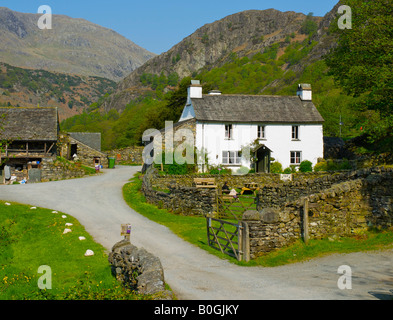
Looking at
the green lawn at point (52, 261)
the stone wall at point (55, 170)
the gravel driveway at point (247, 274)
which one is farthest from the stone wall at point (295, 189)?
the stone wall at point (55, 170)

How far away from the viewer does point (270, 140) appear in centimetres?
4797

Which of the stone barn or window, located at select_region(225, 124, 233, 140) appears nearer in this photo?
window, located at select_region(225, 124, 233, 140)

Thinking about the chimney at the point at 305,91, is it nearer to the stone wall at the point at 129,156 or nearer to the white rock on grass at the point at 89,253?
the stone wall at the point at 129,156

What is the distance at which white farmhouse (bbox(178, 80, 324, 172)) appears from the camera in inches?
1826

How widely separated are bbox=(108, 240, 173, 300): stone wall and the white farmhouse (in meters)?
31.3

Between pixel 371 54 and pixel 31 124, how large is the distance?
127 feet

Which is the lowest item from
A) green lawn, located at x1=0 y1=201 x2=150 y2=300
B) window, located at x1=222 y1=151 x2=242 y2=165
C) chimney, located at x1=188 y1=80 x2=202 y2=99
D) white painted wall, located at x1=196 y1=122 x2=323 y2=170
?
green lawn, located at x1=0 y1=201 x2=150 y2=300

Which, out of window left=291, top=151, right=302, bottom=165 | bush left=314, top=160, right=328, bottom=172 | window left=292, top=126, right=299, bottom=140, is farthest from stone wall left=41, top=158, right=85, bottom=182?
bush left=314, top=160, right=328, bottom=172

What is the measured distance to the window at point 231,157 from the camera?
4675 cm

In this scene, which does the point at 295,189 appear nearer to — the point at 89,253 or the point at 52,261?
the point at 89,253

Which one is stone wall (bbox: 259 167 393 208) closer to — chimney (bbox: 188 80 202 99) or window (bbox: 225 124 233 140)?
window (bbox: 225 124 233 140)

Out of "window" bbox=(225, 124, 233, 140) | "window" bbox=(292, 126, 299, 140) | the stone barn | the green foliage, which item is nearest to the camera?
the green foliage

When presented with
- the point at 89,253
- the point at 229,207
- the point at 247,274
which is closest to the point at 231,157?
the point at 229,207
